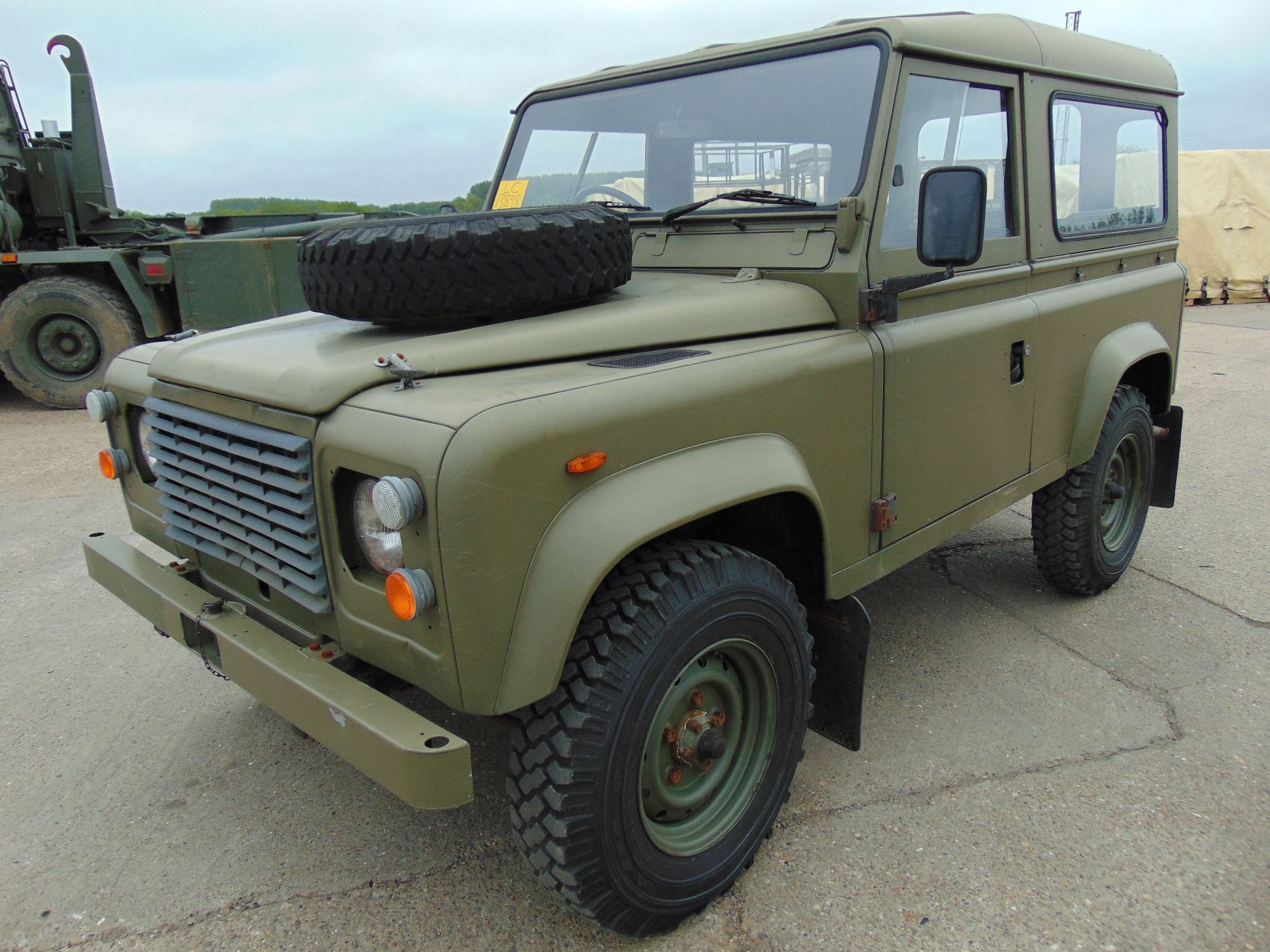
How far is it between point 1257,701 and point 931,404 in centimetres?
170

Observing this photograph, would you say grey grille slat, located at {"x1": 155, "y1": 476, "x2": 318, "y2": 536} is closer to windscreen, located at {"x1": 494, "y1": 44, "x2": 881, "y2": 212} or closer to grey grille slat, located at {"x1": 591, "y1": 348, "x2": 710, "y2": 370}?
grey grille slat, located at {"x1": 591, "y1": 348, "x2": 710, "y2": 370}

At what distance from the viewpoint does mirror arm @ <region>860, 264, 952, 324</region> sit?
8.80 ft

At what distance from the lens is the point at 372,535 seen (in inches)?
81.1

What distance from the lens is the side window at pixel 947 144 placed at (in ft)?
9.21

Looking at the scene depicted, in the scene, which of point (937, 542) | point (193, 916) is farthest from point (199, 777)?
point (937, 542)

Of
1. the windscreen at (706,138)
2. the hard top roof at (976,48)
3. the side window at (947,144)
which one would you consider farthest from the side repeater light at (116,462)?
the side window at (947,144)

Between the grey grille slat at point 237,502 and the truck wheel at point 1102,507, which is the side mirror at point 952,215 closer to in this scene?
the truck wheel at point 1102,507

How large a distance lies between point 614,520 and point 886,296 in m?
1.20

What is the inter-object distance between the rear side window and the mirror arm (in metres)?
1.11

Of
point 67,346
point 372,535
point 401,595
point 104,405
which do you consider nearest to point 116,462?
point 104,405

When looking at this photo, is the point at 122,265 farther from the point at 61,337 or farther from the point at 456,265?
the point at 456,265

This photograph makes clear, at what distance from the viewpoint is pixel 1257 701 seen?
11.0 feet

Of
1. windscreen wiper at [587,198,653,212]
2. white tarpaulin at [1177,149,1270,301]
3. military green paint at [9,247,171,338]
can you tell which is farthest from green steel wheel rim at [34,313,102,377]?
white tarpaulin at [1177,149,1270,301]

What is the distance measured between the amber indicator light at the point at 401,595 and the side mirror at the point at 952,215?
1.69 metres
